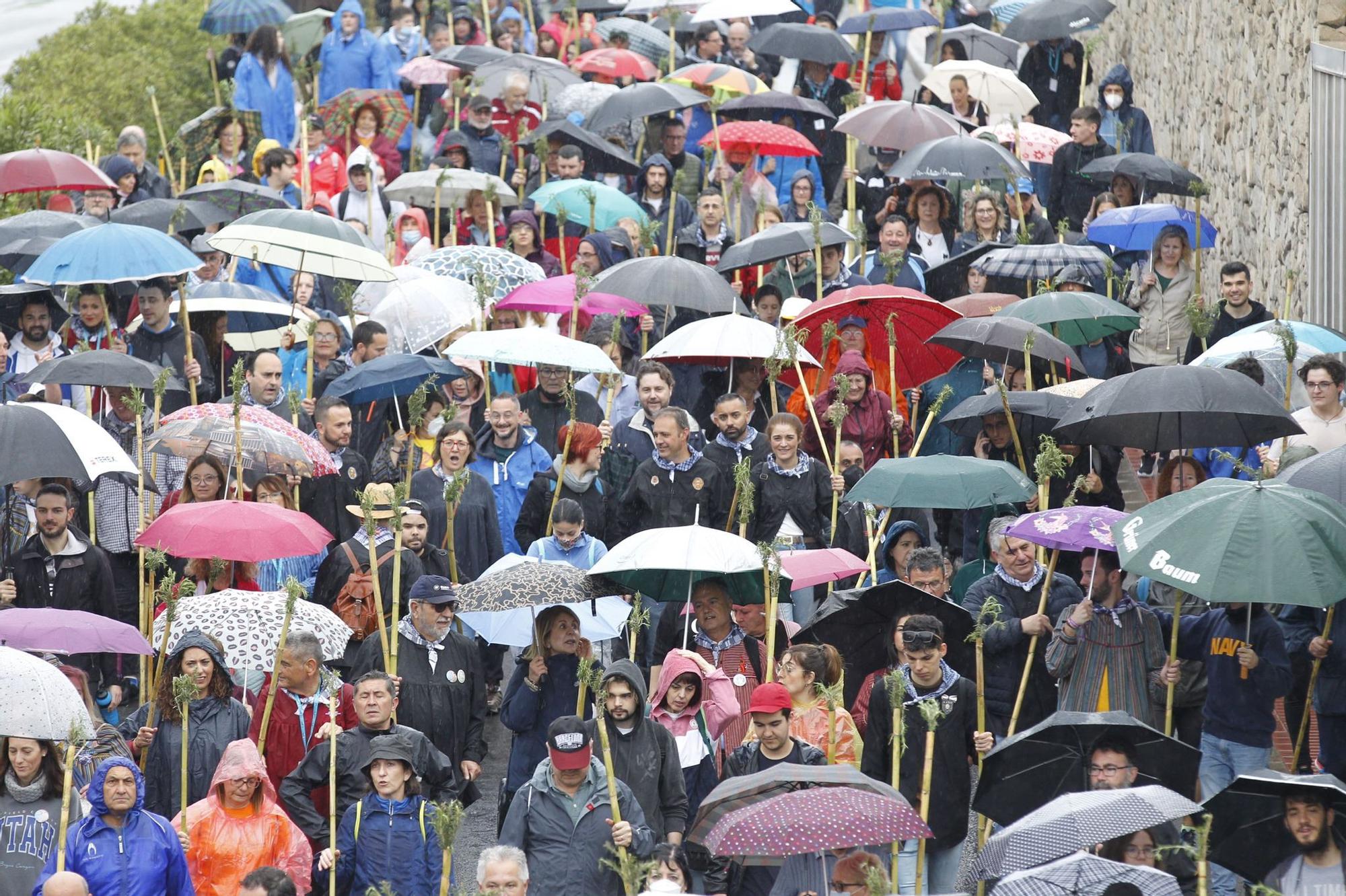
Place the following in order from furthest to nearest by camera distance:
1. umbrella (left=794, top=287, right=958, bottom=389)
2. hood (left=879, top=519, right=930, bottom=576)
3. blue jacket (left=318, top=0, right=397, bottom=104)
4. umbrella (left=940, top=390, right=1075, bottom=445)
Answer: blue jacket (left=318, top=0, right=397, bottom=104)
umbrella (left=794, top=287, right=958, bottom=389)
umbrella (left=940, top=390, right=1075, bottom=445)
hood (left=879, top=519, right=930, bottom=576)

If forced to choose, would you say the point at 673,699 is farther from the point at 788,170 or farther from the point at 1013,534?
the point at 788,170

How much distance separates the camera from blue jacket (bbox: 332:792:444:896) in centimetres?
902

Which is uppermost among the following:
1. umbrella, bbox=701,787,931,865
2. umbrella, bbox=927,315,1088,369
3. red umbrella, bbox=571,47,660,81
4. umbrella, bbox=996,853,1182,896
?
red umbrella, bbox=571,47,660,81

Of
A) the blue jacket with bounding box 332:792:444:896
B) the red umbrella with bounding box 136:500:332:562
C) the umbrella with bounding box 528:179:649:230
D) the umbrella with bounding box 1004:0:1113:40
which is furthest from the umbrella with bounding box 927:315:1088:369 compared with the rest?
the umbrella with bounding box 1004:0:1113:40

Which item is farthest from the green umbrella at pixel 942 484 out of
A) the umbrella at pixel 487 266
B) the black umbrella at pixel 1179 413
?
the umbrella at pixel 487 266

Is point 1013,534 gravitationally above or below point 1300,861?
above

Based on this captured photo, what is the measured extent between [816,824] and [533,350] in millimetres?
5382

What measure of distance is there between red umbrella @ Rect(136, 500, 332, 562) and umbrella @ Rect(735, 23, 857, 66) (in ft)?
33.5

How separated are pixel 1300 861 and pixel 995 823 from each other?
4.85ft

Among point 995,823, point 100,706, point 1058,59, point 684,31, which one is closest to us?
point 995,823

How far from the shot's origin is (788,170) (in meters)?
18.8

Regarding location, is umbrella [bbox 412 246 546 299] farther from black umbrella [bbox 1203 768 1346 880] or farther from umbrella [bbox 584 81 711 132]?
black umbrella [bbox 1203 768 1346 880]

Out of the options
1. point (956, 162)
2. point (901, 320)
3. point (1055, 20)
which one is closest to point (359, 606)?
point (901, 320)


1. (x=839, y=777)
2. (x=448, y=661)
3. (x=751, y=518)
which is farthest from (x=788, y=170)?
(x=839, y=777)
